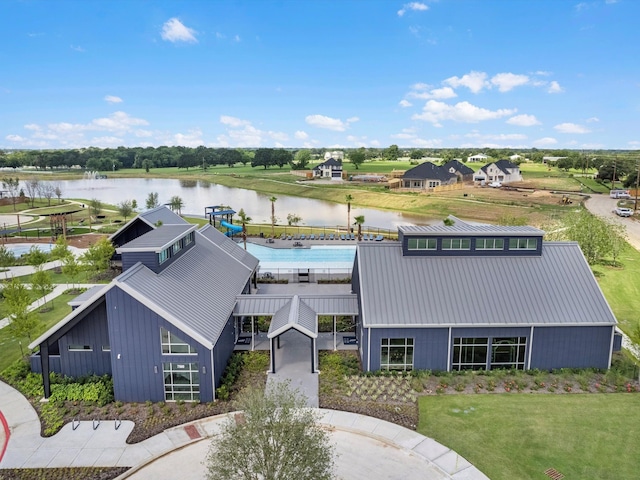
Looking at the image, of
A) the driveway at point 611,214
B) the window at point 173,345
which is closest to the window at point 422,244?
the window at point 173,345

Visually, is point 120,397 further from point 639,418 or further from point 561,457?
point 639,418

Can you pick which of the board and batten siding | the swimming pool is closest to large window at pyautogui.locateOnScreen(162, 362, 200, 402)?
the board and batten siding

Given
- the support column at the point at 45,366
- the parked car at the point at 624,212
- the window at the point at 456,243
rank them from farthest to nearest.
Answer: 1. the parked car at the point at 624,212
2. the window at the point at 456,243
3. the support column at the point at 45,366

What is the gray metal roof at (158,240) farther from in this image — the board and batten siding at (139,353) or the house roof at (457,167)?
the house roof at (457,167)

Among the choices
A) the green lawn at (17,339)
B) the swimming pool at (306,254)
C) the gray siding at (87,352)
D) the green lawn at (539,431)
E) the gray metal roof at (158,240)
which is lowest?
the green lawn at (539,431)

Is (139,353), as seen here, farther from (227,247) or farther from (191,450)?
(227,247)

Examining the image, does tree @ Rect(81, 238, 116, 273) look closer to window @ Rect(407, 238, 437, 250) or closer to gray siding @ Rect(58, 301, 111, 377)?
gray siding @ Rect(58, 301, 111, 377)

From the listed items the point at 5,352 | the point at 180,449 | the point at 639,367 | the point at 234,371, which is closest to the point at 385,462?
the point at 180,449
